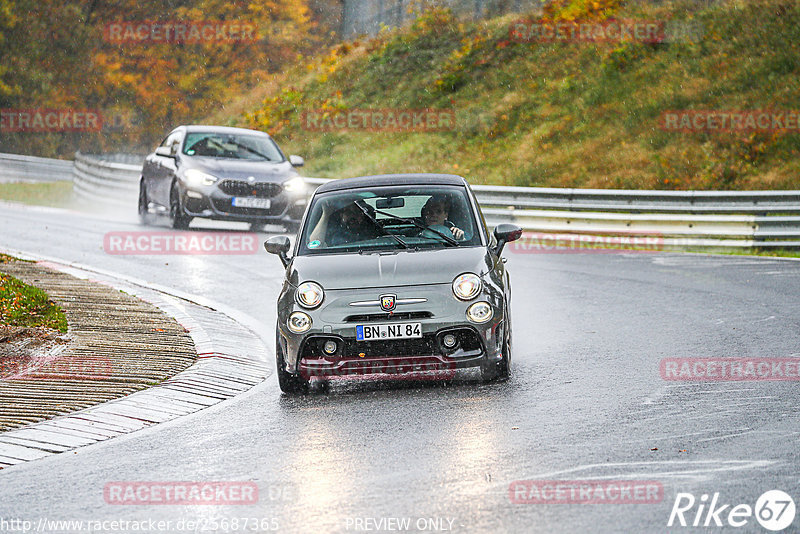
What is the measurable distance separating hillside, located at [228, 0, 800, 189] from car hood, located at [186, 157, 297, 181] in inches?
Answer: 392

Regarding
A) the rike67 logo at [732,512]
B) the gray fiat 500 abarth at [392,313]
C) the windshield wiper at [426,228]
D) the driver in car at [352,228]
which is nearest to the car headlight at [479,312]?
the gray fiat 500 abarth at [392,313]

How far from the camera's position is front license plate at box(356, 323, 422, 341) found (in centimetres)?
868

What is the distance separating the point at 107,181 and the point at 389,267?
20.7 metres

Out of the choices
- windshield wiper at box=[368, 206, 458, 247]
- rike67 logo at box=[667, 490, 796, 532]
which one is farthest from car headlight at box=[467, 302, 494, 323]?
rike67 logo at box=[667, 490, 796, 532]

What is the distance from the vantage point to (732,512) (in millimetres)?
5527

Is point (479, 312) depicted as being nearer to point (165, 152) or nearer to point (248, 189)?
point (248, 189)

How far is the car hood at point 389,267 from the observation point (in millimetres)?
8875

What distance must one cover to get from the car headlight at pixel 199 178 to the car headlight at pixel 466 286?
1214cm

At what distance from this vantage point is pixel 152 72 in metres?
56.4

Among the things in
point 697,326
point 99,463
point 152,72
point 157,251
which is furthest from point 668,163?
point 152,72

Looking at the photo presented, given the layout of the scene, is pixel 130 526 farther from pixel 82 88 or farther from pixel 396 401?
pixel 82 88

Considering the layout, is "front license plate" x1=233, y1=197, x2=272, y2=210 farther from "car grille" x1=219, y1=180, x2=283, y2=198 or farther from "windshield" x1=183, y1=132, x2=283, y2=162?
"windshield" x1=183, y1=132, x2=283, y2=162

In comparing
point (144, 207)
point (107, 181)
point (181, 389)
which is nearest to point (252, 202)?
point (144, 207)

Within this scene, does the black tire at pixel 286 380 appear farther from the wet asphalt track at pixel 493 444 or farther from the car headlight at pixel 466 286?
the car headlight at pixel 466 286
